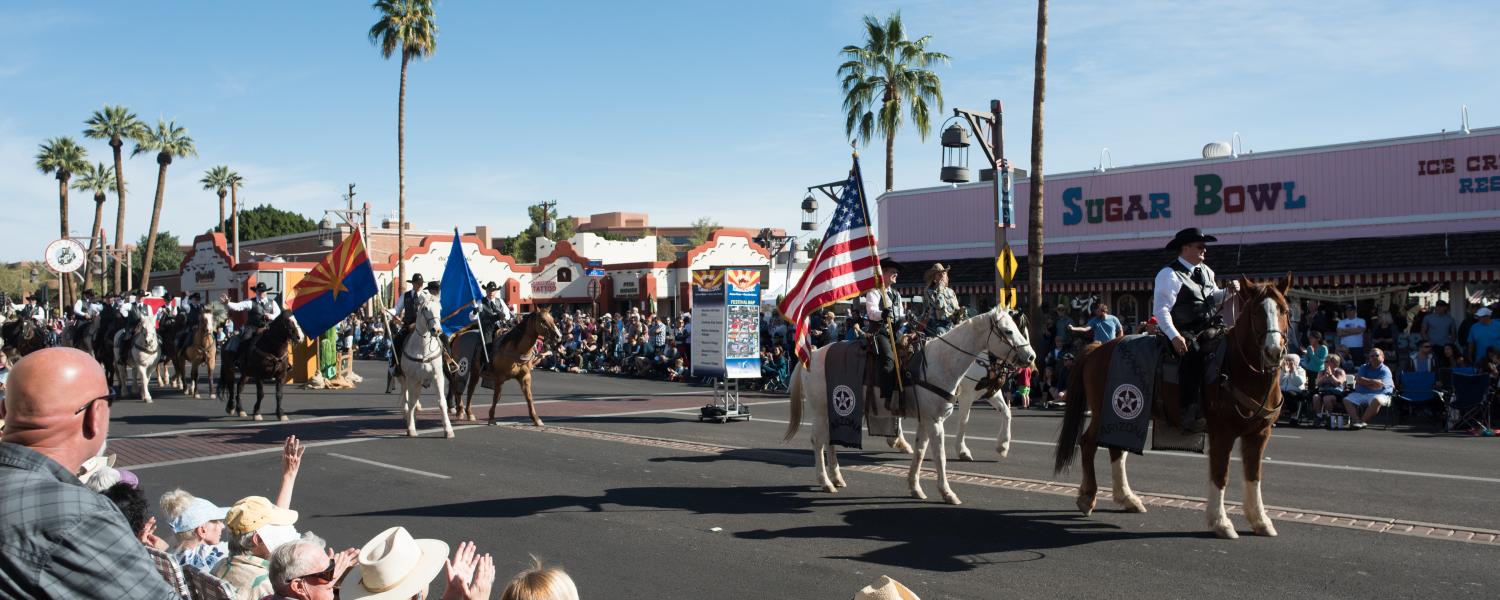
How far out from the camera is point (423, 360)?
15945 millimetres

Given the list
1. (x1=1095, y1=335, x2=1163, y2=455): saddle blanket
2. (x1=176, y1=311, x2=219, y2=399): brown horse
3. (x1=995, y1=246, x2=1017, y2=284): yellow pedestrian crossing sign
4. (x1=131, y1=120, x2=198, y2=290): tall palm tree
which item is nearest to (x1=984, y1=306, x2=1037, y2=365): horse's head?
(x1=1095, y1=335, x2=1163, y2=455): saddle blanket

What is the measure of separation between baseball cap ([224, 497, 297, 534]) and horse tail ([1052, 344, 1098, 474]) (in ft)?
22.0

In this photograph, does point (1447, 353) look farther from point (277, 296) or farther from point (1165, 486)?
point (277, 296)

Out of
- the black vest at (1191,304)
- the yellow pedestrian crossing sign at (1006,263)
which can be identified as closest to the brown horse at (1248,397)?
the black vest at (1191,304)

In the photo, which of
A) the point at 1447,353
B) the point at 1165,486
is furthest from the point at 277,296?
the point at 1447,353

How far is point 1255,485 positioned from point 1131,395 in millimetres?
1210

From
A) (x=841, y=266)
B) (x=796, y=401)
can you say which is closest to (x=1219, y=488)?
(x=841, y=266)

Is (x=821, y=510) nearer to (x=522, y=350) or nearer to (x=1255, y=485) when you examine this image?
(x=1255, y=485)

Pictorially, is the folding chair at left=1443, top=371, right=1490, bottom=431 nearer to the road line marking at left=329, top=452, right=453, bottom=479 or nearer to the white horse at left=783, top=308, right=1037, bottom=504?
the white horse at left=783, top=308, right=1037, bottom=504

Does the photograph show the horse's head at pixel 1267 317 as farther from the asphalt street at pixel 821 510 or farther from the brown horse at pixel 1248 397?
the asphalt street at pixel 821 510

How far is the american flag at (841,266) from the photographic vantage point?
11.3 metres

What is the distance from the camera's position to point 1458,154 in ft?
Result: 75.8

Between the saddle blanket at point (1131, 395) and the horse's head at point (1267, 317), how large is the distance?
0.93 metres

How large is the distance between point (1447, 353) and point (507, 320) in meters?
15.8
